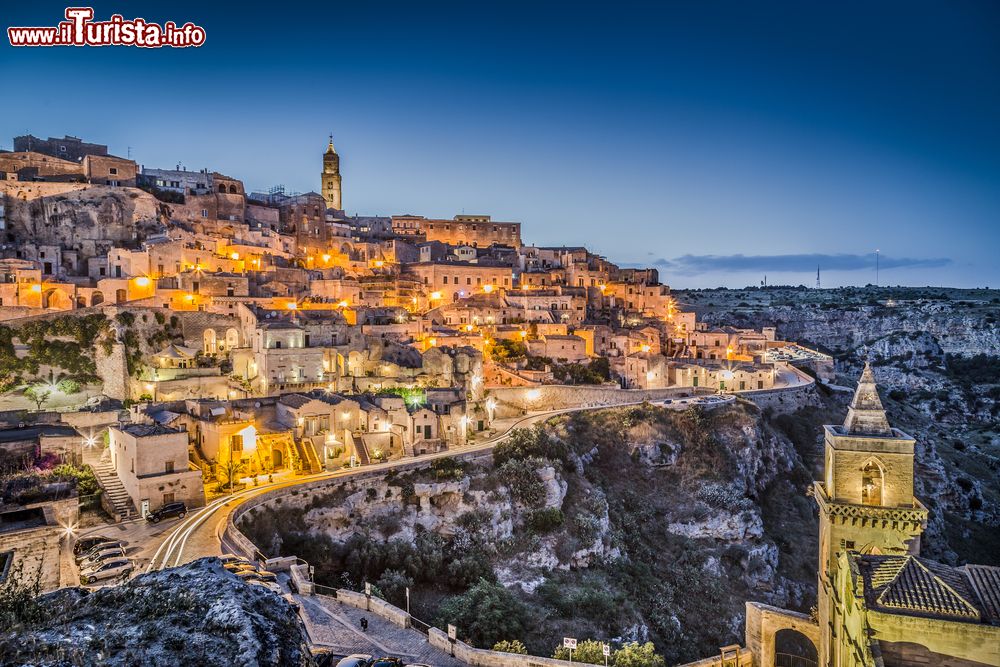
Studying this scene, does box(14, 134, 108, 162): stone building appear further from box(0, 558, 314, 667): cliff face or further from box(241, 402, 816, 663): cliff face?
box(0, 558, 314, 667): cliff face

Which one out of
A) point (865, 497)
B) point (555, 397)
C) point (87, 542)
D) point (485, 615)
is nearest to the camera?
point (865, 497)

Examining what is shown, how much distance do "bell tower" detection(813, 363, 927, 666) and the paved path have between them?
12028 mm

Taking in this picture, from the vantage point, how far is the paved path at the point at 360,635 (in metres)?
15.2

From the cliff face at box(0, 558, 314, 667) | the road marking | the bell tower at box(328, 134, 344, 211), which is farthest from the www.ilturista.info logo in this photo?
the bell tower at box(328, 134, 344, 211)

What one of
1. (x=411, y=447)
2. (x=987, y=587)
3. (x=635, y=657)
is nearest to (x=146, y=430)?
(x=411, y=447)

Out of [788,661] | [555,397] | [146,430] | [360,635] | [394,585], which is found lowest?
[788,661]

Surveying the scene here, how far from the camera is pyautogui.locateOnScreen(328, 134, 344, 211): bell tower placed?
94.7 meters

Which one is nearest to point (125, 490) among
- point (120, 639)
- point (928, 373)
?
point (120, 639)

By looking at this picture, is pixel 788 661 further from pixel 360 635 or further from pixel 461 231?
pixel 461 231

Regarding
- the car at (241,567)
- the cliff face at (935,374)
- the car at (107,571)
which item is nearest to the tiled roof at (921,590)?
the car at (241,567)

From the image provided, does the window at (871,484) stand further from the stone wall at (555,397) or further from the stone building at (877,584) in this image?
the stone wall at (555,397)

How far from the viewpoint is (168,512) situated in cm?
2348

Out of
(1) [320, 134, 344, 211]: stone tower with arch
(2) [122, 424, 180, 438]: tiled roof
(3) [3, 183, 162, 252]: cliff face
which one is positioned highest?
(1) [320, 134, 344, 211]: stone tower with arch

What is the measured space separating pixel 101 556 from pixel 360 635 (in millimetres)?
9531
